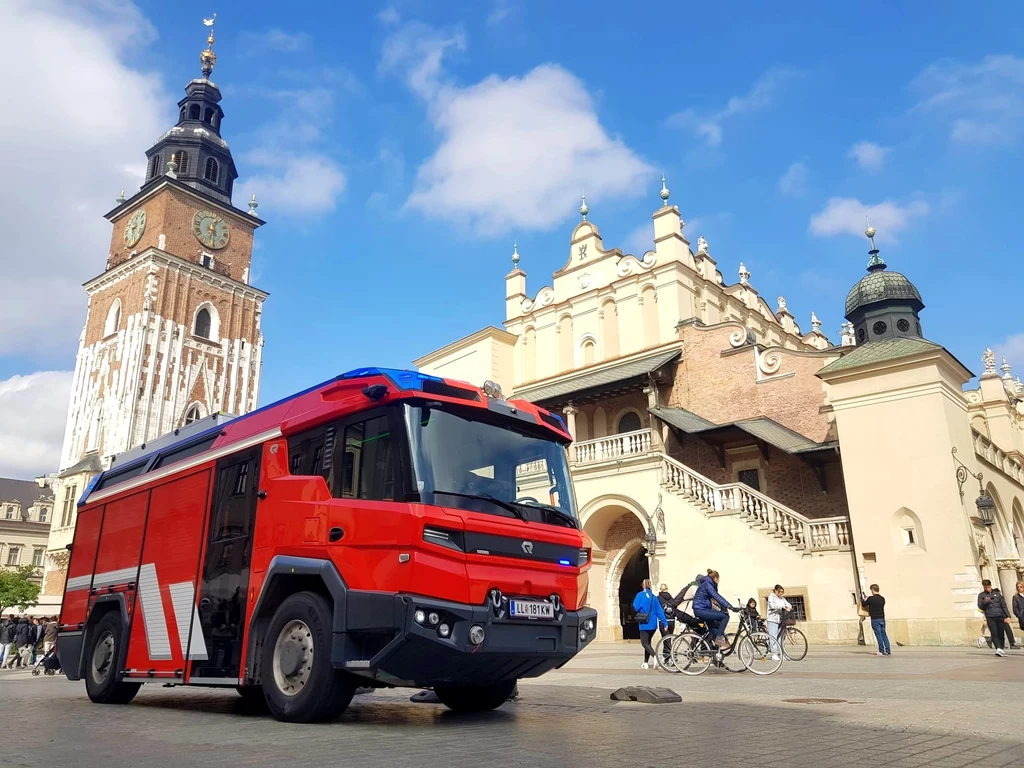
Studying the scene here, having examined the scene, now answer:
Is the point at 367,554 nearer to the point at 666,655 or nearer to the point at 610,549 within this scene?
the point at 666,655

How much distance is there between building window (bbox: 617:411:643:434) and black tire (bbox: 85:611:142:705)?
65.9ft

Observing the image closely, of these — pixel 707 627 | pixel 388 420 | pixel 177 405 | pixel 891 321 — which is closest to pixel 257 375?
pixel 177 405

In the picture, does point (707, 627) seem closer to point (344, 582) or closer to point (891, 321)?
point (344, 582)

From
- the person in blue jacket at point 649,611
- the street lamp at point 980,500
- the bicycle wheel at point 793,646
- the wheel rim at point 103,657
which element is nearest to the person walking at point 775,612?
the bicycle wheel at point 793,646

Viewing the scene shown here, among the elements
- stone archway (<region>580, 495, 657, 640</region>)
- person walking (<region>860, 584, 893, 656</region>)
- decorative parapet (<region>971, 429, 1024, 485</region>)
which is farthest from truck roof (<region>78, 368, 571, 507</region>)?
decorative parapet (<region>971, 429, 1024, 485</region>)

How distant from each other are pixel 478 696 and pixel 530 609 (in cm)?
166

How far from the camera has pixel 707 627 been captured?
12.3m

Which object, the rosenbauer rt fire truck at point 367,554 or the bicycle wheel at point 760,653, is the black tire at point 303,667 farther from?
the bicycle wheel at point 760,653

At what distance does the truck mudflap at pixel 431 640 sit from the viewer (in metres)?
5.84

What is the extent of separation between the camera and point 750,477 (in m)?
24.2

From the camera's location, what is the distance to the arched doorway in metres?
25.2

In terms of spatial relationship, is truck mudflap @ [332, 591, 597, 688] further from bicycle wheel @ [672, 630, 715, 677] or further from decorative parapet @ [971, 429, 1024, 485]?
decorative parapet @ [971, 429, 1024, 485]

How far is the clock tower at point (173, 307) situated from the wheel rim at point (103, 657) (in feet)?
132

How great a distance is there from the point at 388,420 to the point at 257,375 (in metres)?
50.6
